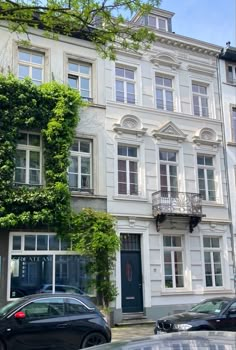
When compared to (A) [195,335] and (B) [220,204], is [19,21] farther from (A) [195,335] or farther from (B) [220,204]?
(B) [220,204]

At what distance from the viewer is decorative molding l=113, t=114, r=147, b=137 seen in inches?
720

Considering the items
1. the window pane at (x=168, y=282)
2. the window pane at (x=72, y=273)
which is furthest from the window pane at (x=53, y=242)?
the window pane at (x=168, y=282)

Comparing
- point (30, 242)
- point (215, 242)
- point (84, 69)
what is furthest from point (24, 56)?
point (215, 242)

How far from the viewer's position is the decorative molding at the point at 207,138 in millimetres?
20250

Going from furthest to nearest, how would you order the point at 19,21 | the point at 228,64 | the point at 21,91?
the point at 228,64, the point at 21,91, the point at 19,21

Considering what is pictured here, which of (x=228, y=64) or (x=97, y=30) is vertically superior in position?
(x=228, y=64)

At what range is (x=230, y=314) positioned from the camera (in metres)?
10.9

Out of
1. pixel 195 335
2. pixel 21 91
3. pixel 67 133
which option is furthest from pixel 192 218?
pixel 195 335

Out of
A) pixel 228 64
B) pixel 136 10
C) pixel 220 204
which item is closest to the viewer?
pixel 136 10

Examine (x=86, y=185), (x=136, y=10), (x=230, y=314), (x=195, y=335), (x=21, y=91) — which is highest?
(x=21, y=91)

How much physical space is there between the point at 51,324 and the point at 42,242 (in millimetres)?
6574

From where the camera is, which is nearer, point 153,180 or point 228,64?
point 153,180

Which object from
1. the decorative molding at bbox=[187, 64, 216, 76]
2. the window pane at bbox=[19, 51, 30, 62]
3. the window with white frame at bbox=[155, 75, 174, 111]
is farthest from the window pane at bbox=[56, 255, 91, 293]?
the decorative molding at bbox=[187, 64, 216, 76]

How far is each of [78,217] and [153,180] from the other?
4.29 m
